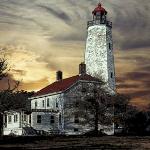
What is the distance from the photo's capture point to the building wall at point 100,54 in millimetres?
72144

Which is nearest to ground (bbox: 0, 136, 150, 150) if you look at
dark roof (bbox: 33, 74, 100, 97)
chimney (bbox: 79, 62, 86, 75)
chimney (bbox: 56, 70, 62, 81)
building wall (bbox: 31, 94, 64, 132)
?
building wall (bbox: 31, 94, 64, 132)

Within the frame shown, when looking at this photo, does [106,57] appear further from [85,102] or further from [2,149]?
[2,149]

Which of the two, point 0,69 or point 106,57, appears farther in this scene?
point 106,57

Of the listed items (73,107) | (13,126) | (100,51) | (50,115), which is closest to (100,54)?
(100,51)

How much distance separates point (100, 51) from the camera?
72.6 metres

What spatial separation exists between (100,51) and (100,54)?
49 cm

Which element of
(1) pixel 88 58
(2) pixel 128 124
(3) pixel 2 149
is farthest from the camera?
(1) pixel 88 58

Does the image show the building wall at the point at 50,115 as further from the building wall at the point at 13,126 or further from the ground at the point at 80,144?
the ground at the point at 80,144

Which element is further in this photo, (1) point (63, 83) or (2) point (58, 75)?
(2) point (58, 75)

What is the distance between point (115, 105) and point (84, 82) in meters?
5.97

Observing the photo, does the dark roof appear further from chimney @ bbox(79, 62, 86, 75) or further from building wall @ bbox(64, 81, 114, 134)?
chimney @ bbox(79, 62, 86, 75)

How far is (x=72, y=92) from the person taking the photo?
64312mm

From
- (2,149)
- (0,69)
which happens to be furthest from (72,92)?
(2,149)

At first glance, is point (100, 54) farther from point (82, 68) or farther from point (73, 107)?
point (73, 107)
